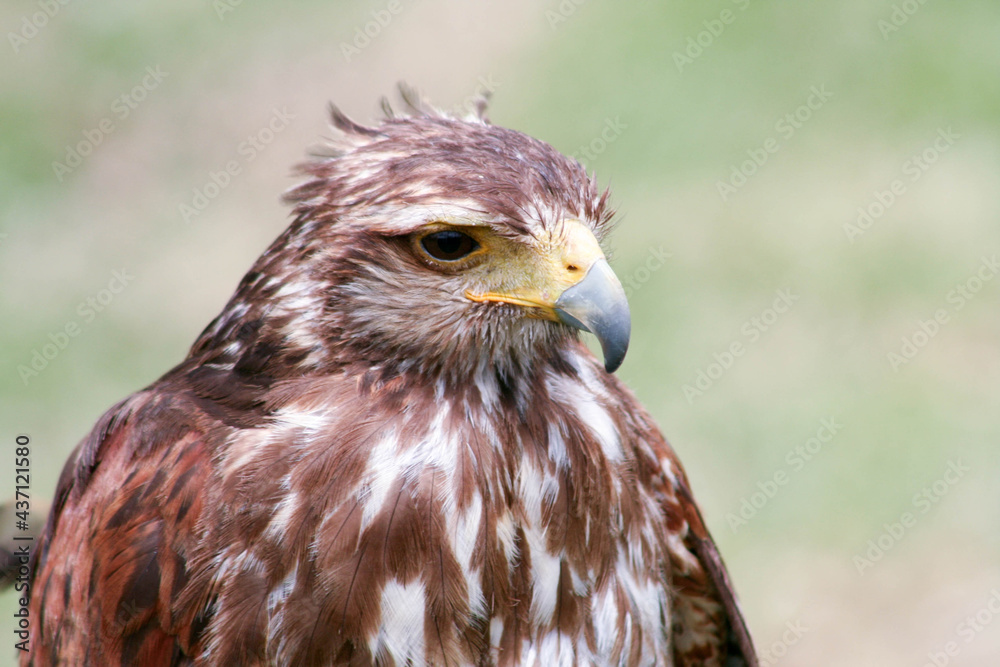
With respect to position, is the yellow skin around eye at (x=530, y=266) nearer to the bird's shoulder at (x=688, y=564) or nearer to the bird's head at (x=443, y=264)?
the bird's head at (x=443, y=264)

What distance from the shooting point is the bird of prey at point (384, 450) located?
10.3 ft

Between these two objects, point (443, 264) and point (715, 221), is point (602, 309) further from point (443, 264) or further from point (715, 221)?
point (715, 221)

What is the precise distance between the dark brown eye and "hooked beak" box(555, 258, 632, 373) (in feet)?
0.93

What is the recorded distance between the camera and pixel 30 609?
3801mm

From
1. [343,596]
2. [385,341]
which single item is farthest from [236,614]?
[385,341]

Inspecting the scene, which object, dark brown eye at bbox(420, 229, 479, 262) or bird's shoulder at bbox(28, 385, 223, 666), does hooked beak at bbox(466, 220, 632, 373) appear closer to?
dark brown eye at bbox(420, 229, 479, 262)

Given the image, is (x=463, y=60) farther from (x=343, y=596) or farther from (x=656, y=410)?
(x=343, y=596)

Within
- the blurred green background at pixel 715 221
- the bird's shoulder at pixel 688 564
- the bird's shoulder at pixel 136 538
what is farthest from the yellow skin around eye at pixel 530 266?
the blurred green background at pixel 715 221

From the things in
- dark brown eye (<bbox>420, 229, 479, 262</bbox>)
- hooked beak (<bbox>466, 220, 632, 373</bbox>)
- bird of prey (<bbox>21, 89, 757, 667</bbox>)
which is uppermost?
hooked beak (<bbox>466, 220, 632, 373</bbox>)

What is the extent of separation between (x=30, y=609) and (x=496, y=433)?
5.64 ft

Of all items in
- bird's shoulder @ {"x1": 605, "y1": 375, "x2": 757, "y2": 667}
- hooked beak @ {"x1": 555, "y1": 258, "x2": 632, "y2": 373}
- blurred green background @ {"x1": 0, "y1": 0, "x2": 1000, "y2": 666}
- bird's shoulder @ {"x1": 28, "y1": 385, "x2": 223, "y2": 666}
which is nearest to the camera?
hooked beak @ {"x1": 555, "y1": 258, "x2": 632, "y2": 373}

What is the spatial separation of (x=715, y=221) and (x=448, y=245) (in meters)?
6.86

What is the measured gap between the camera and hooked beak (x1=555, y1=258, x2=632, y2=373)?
3.07 meters

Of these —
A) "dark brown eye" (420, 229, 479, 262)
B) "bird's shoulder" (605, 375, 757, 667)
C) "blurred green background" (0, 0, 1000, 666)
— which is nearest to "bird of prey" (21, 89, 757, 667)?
"dark brown eye" (420, 229, 479, 262)
